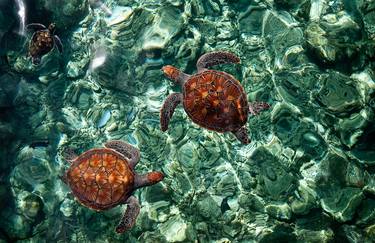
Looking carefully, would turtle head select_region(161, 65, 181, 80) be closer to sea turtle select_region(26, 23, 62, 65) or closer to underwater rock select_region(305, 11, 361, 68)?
sea turtle select_region(26, 23, 62, 65)

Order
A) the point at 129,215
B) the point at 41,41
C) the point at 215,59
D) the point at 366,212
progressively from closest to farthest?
the point at 366,212, the point at 129,215, the point at 215,59, the point at 41,41

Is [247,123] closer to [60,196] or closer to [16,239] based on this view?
[60,196]

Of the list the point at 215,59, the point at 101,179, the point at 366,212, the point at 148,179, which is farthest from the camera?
the point at 215,59

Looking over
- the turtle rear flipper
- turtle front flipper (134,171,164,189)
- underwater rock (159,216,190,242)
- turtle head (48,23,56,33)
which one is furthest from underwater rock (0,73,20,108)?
underwater rock (159,216,190,242)

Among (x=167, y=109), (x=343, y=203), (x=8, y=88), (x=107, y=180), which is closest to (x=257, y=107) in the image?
(x=167, y=109)

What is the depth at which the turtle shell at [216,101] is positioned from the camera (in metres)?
6.16

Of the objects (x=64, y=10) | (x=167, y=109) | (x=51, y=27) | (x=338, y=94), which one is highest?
(x=64, y=10)

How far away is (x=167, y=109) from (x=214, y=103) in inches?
38.0

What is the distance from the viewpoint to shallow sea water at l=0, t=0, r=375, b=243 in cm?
638

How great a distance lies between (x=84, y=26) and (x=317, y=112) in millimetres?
4724

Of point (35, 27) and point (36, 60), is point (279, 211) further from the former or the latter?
point (35, 27)

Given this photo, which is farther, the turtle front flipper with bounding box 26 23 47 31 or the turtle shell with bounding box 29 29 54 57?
the turtle front flipper with bounding box 26 23 47 31

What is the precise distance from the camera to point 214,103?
6141 millimetres

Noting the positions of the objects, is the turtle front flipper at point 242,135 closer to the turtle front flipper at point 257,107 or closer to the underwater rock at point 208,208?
the turtle front flipper at point 257,107
